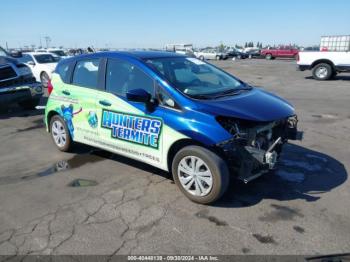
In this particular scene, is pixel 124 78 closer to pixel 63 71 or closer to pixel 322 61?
pixel 63 71

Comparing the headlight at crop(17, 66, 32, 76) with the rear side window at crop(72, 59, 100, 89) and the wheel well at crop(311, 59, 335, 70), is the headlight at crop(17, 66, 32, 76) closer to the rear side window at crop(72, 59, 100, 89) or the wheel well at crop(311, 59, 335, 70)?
the rear side window at crop(72, 59, 100, 89)

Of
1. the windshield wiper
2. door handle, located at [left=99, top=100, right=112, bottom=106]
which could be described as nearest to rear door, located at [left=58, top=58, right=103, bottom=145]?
door handle, located at [left=99, top=100, right=112, bottom=106]

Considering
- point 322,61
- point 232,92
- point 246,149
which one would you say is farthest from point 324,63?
point 246,149

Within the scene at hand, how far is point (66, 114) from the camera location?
5672 mm

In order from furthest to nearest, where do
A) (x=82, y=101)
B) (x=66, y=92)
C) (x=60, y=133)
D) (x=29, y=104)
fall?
(x=29, y=104) < (x=60, y=133) < (x=66, y=92) < (x=82, y=101)

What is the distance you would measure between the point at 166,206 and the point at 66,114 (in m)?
2.66

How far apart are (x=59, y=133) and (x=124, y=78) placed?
2008 mm

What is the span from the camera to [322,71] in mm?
→ 16734

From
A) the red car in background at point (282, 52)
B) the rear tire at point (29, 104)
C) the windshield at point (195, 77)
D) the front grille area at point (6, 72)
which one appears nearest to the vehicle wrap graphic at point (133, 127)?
the windshield at point (195, 77)

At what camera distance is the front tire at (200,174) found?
3.79 metres

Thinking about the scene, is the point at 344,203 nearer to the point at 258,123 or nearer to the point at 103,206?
the point at 258,123

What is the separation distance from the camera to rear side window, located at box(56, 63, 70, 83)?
573cm

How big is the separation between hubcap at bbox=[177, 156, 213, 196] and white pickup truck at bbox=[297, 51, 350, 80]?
567 inches

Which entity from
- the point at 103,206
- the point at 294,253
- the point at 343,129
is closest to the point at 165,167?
the point at 103,206
